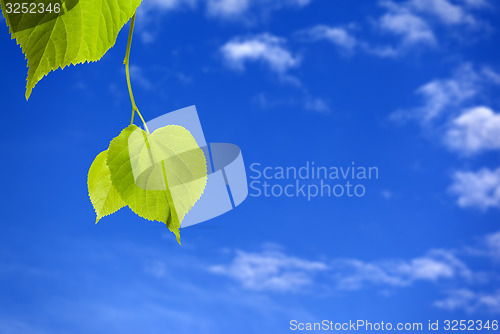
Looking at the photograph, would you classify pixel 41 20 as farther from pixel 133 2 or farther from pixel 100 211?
pixel 100 211

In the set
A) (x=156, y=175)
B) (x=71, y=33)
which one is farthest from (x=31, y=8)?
(x=156, y=175)

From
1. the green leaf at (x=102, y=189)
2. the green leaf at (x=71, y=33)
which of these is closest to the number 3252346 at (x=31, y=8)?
the green leaf at (x=71, y=33)

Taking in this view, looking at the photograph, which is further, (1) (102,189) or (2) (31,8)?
(1) (102,189)

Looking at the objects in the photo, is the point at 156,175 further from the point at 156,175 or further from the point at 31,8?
the point at 31,8

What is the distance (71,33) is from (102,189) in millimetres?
137

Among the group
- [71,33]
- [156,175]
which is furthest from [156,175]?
[71,33]

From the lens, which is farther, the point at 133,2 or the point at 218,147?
the point at 218,147

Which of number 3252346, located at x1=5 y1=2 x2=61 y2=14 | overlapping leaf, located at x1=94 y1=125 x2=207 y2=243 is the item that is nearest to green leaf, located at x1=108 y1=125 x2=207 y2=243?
overlapping leaf, located at x1=94 y1=125 x2=207 y2=243

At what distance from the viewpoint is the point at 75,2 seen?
0.34 meters

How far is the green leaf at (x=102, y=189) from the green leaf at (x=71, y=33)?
92 mm

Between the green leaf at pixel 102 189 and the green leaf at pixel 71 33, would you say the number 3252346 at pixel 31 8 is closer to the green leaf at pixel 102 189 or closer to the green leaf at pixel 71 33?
the green leaf at pixel 71 33

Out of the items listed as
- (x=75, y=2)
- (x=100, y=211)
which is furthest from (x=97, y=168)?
(x=75, y=2)

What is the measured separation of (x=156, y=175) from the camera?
386mm

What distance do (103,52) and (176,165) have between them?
95 millimetres
